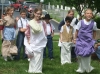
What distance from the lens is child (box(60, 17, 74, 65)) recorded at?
11.2 meters

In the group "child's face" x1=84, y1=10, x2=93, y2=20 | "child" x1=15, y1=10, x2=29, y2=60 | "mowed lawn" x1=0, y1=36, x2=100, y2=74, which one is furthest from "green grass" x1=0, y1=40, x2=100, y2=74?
"child's face" x1=84, y1=10, x2=93, y2=20

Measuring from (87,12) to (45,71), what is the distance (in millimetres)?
2081

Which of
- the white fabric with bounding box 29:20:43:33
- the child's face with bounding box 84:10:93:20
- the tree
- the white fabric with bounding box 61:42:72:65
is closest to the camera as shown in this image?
the child's face with bounding box 84:10:93:20

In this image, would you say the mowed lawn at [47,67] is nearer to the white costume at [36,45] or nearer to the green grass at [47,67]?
the green grass at [47,67]

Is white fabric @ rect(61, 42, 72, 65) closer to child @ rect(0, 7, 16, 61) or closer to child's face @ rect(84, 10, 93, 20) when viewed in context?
child @ rect(0, 7, 16, 61)

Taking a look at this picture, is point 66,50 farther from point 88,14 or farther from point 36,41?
point 88,14

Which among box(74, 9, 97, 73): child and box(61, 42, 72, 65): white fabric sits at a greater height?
box(74, 9, 97, 73): child

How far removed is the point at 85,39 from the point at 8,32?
333 centimetres

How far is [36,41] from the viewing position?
942 cm

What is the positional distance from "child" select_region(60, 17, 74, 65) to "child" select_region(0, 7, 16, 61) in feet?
5.73

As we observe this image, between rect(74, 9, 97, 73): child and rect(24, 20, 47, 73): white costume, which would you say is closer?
rect(74, 9, 97, 73): child

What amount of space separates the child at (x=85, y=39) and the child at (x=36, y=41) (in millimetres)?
1014

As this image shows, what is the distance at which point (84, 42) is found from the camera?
9266 mm

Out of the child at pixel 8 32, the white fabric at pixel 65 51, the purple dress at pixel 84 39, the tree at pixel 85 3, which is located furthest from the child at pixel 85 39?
the tree at pixel 85 3
